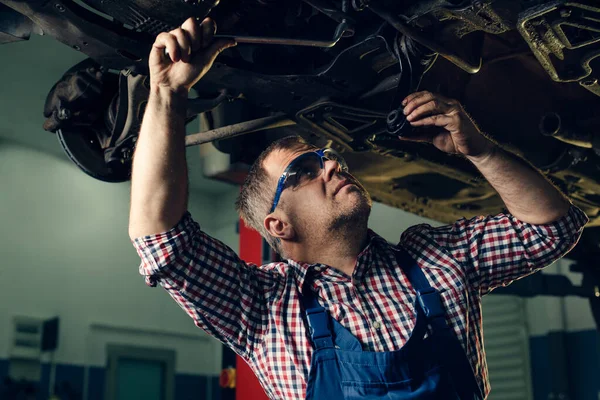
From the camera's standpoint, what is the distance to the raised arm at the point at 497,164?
5.62 ft

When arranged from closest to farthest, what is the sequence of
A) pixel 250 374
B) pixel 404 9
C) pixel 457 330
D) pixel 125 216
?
pixel 457 330 → pixel 404 9 → pixel 250 374 → pixel 125 216

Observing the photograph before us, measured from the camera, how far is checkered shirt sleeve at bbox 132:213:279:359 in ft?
4.96

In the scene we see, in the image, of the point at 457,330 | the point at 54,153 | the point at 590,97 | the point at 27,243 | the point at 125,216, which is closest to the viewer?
the point at 457,330

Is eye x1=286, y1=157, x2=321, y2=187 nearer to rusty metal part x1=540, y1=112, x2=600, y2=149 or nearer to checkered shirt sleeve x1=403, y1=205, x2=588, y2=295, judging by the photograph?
checkered shirt sleeve x1=403, y1=205, x2=588, y2=295

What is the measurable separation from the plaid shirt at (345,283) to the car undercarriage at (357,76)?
354 mm

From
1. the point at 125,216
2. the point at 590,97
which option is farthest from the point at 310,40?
the point at 125,216

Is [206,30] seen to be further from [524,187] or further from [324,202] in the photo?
[524,187]

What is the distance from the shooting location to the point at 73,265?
7.38m

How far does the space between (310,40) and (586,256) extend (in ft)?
9.01

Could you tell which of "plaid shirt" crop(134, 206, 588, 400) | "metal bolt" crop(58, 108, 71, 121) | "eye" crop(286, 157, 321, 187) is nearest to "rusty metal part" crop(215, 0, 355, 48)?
"eye" crop(286, 157, 321, 187)

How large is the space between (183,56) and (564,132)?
59.4 inches

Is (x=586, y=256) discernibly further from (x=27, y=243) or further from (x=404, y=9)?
(x=27, y=243)

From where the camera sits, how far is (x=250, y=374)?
3.98m

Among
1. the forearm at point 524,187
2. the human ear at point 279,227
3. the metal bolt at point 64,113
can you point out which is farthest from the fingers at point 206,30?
the metal bolt at point 64,113
